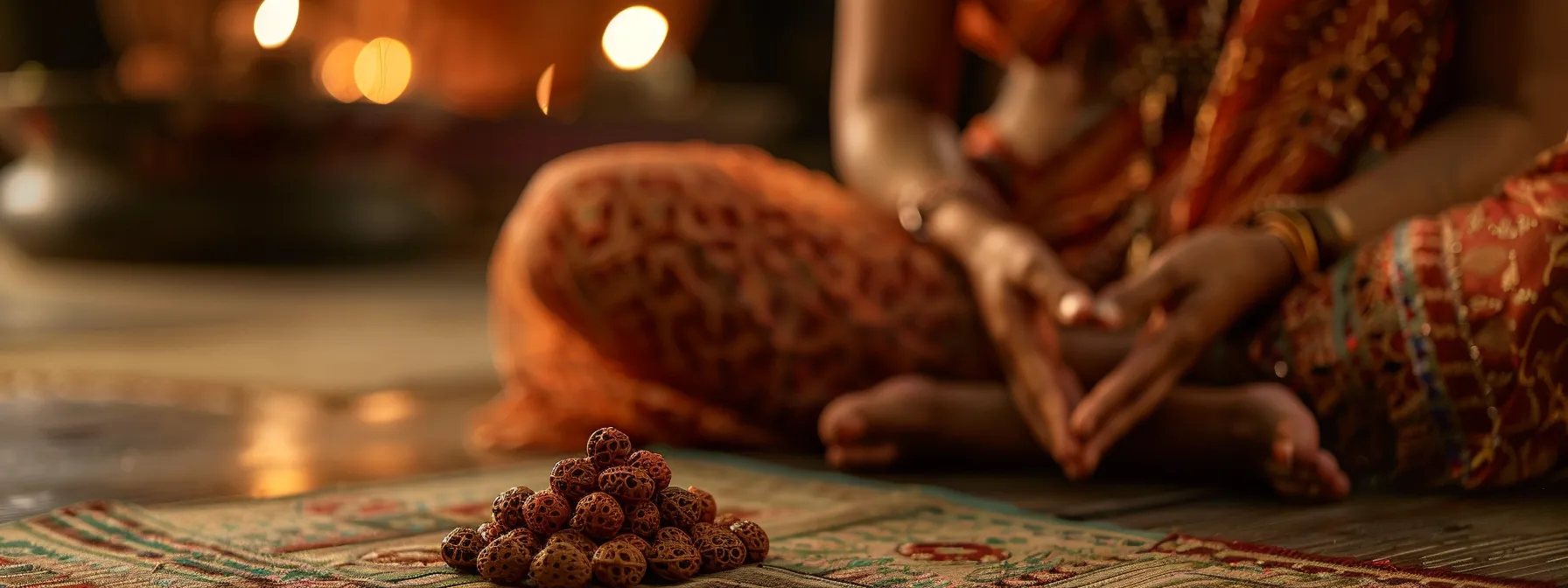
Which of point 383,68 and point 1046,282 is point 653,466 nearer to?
point 1046,282

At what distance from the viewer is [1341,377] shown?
1.46m

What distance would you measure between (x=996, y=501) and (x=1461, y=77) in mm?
623

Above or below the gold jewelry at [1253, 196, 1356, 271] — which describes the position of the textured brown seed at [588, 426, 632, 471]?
below

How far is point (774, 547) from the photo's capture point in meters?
1.22

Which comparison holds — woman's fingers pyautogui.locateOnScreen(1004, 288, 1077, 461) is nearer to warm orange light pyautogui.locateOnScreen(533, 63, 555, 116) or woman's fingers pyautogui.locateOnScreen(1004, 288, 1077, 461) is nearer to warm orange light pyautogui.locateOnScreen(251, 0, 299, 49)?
warm orange light pyautogui.locateOnScreen(251, 0, 299, 49)

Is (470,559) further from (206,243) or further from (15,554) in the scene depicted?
(206,243)

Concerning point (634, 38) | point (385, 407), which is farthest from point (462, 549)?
point (634, 38)

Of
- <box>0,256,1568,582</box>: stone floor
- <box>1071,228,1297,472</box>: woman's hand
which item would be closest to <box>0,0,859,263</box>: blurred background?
<box>0,256,1568,582</box>: stone floor

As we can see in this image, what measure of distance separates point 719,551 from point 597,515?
0.09 m

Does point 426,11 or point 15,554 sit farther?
point 426,11

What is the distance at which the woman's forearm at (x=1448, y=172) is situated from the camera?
4.92ft

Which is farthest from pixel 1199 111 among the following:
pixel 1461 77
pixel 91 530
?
pixel 91 530

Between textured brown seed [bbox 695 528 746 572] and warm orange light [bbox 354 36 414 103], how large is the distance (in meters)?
4.82

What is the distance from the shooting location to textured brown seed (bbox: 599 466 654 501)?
43.2 inches
